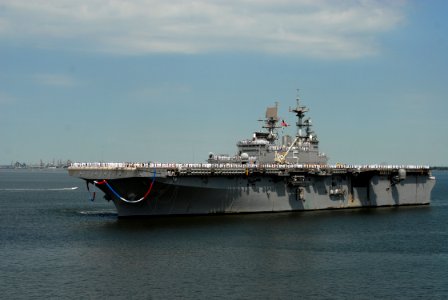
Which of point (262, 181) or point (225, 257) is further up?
point (262, 181)

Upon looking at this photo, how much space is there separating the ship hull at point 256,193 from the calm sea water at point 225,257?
3.47 ft

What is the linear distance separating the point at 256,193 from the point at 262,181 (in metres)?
0.88

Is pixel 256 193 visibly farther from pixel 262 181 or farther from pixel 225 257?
pixel 225 257

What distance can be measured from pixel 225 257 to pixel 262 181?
1464cm

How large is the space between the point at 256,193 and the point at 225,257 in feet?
47.3

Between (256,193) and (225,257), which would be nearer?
(225,257)

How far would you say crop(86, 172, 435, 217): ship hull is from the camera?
3712 centimetres

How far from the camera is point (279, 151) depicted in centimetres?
4688

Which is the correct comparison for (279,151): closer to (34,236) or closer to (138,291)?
(34,236)

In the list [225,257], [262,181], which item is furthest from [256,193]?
[225,257]

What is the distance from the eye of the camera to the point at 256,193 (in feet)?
135

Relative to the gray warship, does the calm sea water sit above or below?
below

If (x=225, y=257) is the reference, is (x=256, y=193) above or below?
above

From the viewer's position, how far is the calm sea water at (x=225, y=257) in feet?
71.8
